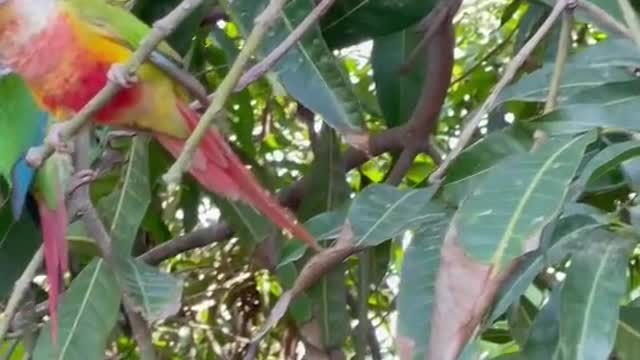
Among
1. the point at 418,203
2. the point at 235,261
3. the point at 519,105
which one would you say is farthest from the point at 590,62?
the point at 235,261

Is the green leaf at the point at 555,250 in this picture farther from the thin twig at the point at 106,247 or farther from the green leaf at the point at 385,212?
the thin twig at the point at 106,247

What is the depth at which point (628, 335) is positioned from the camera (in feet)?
2.59

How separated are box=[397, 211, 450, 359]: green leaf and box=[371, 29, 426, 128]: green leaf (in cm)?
36

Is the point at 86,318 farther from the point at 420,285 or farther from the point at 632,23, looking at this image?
the point at 632,23

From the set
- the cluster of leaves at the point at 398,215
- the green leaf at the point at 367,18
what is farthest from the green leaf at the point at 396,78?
the green leaf at the point at 367,18

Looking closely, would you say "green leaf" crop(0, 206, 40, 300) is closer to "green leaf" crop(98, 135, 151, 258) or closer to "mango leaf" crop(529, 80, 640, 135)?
"green leaf" crop(98, 135, 151, 258)

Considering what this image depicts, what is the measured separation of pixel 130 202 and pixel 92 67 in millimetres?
183

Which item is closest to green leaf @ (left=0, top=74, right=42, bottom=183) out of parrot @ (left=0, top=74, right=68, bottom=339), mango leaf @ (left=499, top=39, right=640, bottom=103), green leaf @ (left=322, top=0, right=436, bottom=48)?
parrot @ (left=0, top=74, right=68, bottom=339)

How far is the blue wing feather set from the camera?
0.91 m

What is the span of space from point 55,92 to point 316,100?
0.58 ft

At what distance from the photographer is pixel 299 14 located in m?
0.90

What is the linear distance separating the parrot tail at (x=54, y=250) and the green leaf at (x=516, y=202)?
0.33 metres

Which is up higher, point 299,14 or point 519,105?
point 299,14

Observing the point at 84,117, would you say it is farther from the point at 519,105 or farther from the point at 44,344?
the point at 519,105
